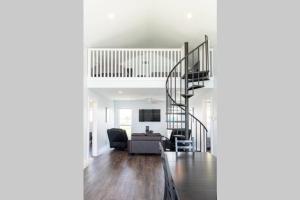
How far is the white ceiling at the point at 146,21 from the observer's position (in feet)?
19.2

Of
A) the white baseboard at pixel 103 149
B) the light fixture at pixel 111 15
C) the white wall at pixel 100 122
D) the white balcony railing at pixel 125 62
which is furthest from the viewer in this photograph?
the white baseboard at pixel 103 149

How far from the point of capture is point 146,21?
7398mm

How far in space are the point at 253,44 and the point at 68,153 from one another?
0.62 metres

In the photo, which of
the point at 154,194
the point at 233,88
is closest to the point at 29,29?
the point at 233,88

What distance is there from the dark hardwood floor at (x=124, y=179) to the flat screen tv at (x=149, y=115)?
4671 mm

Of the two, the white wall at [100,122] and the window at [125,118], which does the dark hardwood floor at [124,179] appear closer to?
the white wall at [100,122]

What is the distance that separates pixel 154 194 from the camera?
4.00 meters

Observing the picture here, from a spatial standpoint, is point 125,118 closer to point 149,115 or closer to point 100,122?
point 149,115

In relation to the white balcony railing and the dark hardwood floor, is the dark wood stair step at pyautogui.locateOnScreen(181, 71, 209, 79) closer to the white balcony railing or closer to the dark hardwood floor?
the white balcony railing

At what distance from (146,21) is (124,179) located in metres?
5.12

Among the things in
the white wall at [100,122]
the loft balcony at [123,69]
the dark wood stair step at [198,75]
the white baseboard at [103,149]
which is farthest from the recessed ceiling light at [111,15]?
the white baseboard at [103,149]

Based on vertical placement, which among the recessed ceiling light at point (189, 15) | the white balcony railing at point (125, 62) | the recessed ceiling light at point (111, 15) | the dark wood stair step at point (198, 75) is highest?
the recessed ceiling light at point (189, 15)

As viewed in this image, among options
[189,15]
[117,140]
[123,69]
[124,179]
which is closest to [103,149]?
[117,140]

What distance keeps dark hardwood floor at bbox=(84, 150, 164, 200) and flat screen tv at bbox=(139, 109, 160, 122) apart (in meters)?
4.67
